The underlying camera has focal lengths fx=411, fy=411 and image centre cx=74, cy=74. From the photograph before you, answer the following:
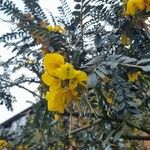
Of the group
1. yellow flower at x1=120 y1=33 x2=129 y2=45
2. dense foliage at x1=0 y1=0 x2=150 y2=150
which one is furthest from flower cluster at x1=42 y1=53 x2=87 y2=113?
yellow flower at x1=120 y1=33 x2=129 y2=45

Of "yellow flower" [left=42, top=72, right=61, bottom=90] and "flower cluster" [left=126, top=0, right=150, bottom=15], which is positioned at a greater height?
"flower cluster" [left=126, top=0, right=150, bottom=15]

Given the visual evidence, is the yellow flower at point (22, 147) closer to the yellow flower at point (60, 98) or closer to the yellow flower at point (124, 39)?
the yellow flower at point (124, 39)

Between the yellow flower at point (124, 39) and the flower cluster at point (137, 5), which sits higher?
the flower cluster at point (137, 5)

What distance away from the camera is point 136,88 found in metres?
1.68

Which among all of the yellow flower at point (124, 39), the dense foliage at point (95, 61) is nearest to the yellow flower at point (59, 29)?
the dense foliage at point (95, 61)

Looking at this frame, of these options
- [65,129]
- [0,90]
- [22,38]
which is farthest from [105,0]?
[0,90]

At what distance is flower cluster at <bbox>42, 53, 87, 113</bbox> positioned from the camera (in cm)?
110

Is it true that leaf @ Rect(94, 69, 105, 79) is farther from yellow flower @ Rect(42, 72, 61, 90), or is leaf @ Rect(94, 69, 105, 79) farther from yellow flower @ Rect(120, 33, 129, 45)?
yellow flower @ Rect(120, 33, 129, 45)

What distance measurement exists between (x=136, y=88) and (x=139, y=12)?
1.33 feet

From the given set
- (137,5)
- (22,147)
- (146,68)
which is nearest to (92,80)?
(146,68)

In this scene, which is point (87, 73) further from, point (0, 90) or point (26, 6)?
point (0, 90)

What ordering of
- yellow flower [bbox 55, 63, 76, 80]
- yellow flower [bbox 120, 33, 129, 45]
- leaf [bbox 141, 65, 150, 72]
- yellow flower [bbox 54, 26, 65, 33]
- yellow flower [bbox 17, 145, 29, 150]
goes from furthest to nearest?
yellow flower [bbox 17, 145, 29, 150] → yellow flower [bbox 54, 26, 65, 33] → yellow flower [bbox 120, 33, 129, 45] → yellow flower [bbox 55, 63, 76, 80] → leaf [bbox 141, 65, 150, 72]

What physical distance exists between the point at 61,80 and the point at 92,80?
0.34 ft

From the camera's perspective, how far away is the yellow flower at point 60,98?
1125 mm
